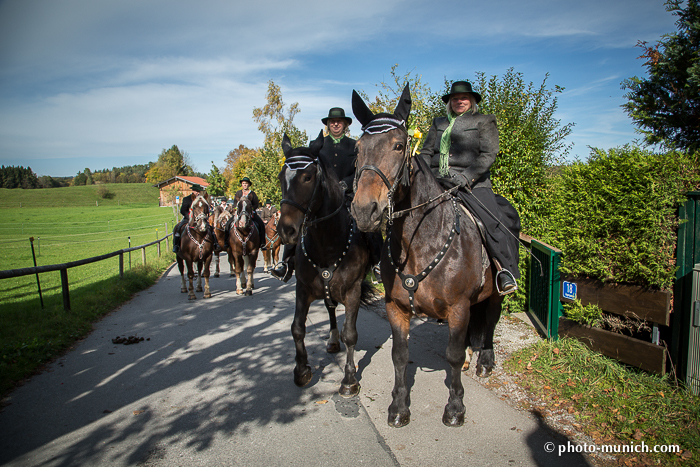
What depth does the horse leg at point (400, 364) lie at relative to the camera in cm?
350

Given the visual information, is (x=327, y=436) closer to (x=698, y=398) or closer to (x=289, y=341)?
(x=289, y=341)

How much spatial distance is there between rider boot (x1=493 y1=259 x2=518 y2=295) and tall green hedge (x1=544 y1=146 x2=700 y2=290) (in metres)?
1.27

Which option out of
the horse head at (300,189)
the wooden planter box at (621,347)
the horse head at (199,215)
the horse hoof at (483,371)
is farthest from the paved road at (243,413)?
the horse head at (199,215)

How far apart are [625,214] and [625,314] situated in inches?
43.4

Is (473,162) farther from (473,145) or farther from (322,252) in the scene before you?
(322,252)

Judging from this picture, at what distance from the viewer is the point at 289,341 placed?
237 inches

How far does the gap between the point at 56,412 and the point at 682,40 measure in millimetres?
24252

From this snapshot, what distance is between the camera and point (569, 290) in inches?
183

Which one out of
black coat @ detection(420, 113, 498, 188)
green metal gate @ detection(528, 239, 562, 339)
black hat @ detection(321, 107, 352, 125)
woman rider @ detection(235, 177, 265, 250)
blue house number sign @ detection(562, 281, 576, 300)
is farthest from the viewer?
woman rider @ detection(235, 177, 265, 250)

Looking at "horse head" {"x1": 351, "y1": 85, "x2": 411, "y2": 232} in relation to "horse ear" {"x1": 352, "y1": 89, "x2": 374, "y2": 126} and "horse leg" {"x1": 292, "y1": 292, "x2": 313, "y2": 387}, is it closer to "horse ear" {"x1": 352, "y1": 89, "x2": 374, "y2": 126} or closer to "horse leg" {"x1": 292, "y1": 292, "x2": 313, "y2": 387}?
"horse ear" {"x1": 352, "y1": 89, "x2": 374, "y2": 126}

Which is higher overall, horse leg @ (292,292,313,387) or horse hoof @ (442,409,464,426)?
horse leg @ (292,292,313,387)

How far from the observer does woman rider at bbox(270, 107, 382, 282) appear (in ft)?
16.4

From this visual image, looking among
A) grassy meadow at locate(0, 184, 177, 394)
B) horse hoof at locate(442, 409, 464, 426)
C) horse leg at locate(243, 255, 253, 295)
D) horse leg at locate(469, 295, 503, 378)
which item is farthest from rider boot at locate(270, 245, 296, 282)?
horse leg at locate(243, 255, 253, 295)

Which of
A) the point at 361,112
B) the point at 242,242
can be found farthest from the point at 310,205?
the point at 242,242
